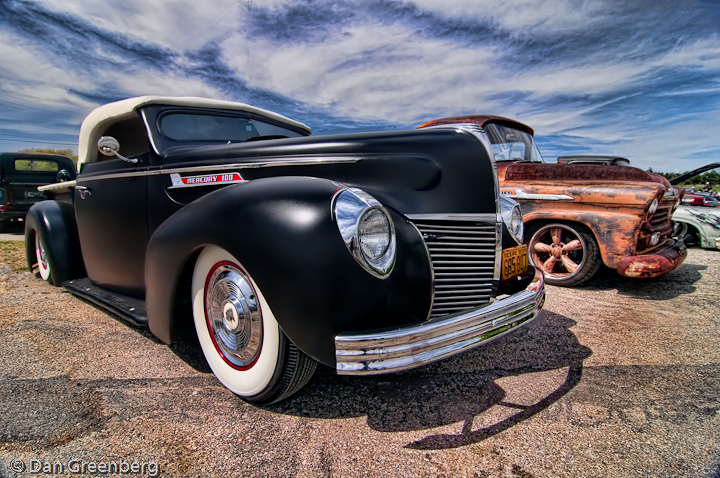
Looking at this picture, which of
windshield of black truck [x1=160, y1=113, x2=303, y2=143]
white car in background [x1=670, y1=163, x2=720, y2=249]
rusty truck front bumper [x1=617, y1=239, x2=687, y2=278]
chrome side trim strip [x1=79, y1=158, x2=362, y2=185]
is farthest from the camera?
white car in background [x1=670, y1=163, x2=720, y2=249]

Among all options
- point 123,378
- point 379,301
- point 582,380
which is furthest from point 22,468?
point 582,380

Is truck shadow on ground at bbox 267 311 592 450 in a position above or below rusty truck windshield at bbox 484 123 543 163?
below

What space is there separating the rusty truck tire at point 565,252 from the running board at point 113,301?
350 cm

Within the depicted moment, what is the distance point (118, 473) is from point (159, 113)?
223cm

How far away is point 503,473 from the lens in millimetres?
1525

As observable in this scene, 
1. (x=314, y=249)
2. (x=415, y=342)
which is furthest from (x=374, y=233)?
(x=415, y=342)

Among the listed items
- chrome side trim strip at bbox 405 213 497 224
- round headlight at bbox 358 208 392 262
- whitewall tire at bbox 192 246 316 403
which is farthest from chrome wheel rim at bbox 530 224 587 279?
whitewall tire at bbox 192 246 316 403

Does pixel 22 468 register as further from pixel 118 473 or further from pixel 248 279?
pixel 248 279

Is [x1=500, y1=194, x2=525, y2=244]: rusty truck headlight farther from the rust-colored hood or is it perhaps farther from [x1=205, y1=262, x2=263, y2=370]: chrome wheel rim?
the rust-colored hood

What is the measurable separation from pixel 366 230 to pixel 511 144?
13.2 feet

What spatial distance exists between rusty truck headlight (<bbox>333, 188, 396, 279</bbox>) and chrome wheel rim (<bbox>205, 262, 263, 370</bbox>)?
21.6 inches

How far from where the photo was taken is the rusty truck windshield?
16.1 ft

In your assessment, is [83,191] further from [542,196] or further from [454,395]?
[542,196]

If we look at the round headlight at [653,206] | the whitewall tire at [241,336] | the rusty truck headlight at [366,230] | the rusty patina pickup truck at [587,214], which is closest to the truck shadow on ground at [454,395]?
the whitewall tire at [241,336]
